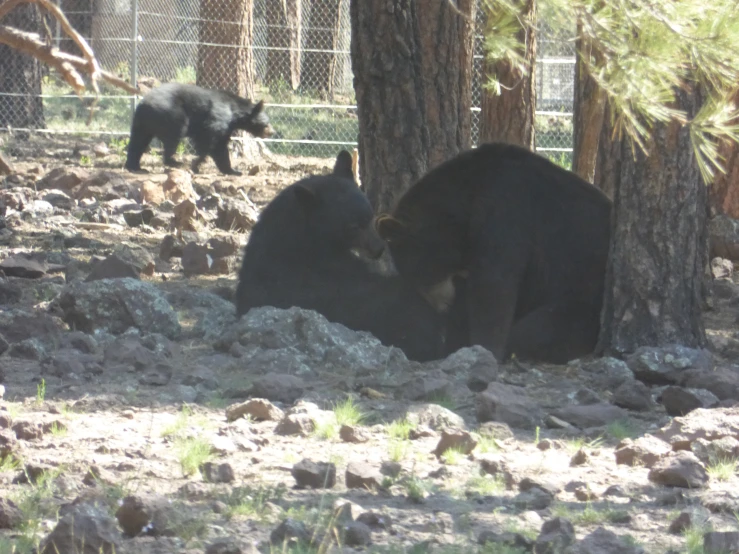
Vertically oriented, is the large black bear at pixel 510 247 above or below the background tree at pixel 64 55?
below

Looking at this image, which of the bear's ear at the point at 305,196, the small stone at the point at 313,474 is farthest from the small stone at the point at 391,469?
the bear's ear at the point at 305,196

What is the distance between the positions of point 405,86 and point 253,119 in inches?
430

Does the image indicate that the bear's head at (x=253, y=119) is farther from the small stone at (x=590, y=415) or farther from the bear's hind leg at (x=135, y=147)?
the small stone at (x=590, y=415)

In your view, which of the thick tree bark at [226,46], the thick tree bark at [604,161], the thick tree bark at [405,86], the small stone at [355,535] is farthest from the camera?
the thick tree bark at [226,46]

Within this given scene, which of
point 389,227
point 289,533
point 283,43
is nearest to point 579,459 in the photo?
point 289,533

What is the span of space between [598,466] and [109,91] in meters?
23.9

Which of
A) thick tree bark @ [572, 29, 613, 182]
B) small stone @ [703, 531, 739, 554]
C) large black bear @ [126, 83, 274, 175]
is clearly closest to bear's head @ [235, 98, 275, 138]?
large black bear @ [126, 83, 274, 175]

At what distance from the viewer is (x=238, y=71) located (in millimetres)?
19953

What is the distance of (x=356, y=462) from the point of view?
386 cm

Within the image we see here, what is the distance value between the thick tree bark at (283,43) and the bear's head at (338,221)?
18746 millimetres

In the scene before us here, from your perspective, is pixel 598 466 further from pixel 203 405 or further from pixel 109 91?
pixel 109 91

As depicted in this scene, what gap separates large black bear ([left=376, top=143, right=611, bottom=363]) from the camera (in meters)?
6.45

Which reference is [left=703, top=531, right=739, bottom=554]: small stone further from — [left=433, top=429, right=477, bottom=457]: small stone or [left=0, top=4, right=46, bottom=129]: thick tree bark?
[left=0, top=4, right=46, bottom=129]: thick tree bark

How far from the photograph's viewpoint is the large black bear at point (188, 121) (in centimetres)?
1638
